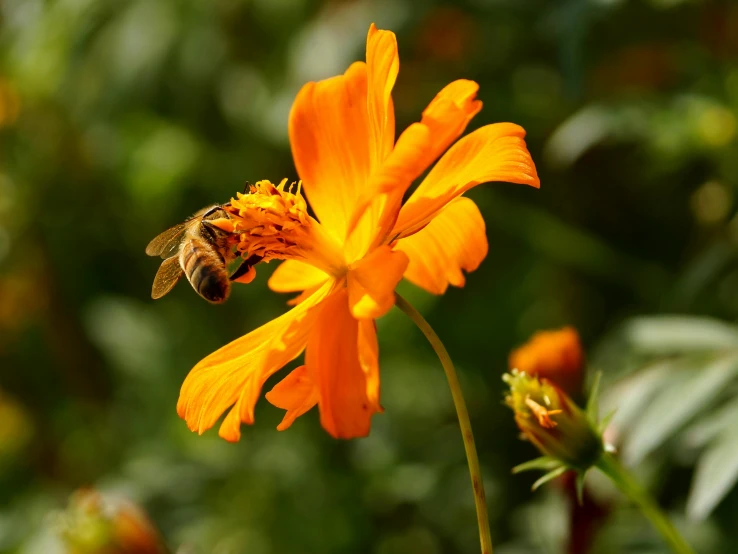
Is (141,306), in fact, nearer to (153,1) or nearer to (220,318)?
Answer: (220,318)

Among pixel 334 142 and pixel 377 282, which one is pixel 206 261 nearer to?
pixel 334 142

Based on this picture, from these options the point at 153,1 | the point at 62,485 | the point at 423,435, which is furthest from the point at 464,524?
the point at 153,1

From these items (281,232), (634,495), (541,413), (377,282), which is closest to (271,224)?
(281,232)

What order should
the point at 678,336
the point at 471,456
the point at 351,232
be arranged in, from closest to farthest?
the point at 471,456
the point at 351,232
the point at 678,336

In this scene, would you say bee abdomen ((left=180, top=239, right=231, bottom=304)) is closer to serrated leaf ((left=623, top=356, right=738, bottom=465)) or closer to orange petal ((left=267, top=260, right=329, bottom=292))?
orange petal ((left=267, top=260, right=329, bottom=292))

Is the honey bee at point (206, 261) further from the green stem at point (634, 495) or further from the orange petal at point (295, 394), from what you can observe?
the green stem at point (634, 495)

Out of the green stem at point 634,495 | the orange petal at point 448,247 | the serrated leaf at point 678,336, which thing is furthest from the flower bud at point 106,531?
the serrated leaf at point 678,336

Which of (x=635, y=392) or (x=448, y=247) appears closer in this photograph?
(x=448, y=247)
